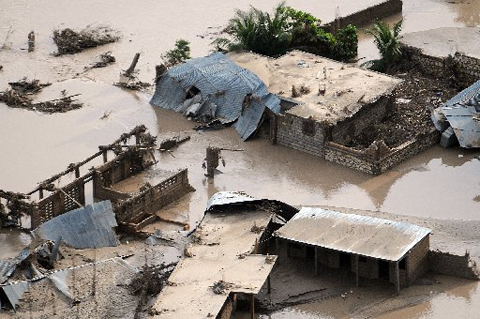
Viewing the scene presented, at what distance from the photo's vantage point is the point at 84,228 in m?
29.4

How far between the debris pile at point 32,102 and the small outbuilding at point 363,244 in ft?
39.2

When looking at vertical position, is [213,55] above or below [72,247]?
above

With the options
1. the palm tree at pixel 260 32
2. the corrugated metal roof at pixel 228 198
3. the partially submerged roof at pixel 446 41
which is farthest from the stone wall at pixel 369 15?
the corrugated metal roof at pixel 228 198

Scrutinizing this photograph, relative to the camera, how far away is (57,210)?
30.7 m

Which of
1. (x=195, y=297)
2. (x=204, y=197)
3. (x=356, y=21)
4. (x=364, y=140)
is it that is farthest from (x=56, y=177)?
(x=356, y=21)

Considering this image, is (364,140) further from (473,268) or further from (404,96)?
(473,268)

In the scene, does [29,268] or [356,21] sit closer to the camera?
[29,268]

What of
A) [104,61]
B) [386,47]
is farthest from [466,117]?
[104,61]

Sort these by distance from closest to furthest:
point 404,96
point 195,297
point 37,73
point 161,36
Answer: point 195,297
point 404,96
point 37,73
point 161,36

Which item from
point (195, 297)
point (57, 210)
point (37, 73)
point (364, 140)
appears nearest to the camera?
point (195, 297)

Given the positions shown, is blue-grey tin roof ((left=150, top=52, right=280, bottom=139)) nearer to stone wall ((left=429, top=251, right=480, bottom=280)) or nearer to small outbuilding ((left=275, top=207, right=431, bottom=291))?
small outbuilding ((left=275, top=207, right=431, bottom=291))

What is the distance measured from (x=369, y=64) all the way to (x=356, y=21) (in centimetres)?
512

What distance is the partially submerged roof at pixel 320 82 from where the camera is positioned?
3472 cm

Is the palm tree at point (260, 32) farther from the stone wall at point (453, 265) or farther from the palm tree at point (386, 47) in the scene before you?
the stone wall at point (453, 265)
